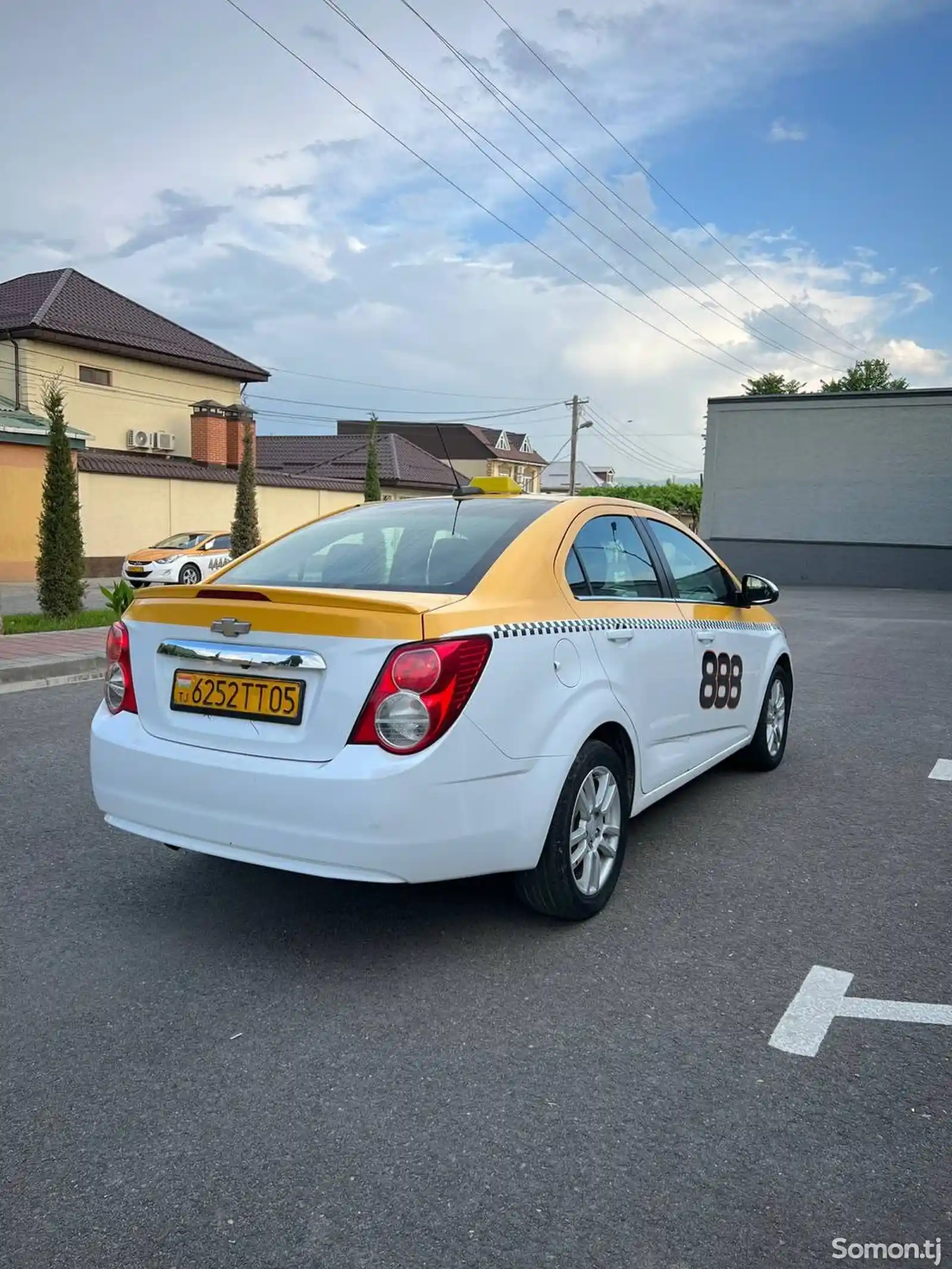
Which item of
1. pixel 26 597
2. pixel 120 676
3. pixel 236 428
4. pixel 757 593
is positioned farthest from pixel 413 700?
pixel 236 428

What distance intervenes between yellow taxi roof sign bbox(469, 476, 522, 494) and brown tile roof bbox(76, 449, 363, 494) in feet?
79.7

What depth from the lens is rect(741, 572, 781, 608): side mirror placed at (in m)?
5.58

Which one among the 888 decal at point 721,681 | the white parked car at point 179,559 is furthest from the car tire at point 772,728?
the white parked car at point 179,559

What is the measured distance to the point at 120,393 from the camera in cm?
3566

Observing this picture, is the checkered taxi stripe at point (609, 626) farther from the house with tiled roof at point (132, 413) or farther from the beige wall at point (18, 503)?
the house with tiled roof at point (132, 413)

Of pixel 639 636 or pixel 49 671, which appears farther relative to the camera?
pixel 49 671

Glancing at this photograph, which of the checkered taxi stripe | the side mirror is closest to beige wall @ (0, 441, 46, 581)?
the side mirror

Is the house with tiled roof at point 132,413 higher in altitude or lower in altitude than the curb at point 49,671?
higher

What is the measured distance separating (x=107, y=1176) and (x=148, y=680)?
5.69 ft

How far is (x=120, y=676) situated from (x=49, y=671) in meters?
6.57

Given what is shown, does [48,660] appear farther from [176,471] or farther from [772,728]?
[176,471]

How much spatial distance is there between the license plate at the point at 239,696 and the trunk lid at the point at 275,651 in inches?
0.6

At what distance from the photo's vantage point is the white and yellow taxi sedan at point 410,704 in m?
3.18

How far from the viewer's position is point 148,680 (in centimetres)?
368
